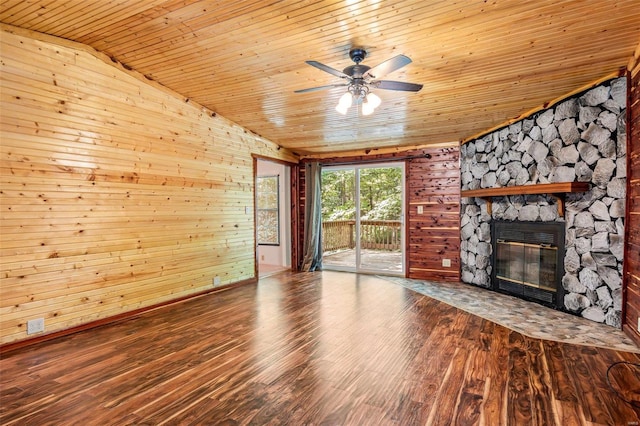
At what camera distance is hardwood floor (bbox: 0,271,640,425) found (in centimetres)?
212

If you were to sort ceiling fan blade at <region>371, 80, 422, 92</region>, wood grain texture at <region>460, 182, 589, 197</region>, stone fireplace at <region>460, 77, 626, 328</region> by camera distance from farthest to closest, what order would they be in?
1. wood grain texture at <region>460, 182, 589, 197</region>
2. stone fireplace at <region>460, 77, 626, 328</region>
3. ceiling fan blade at <region>371, 80, 422, 92</region>

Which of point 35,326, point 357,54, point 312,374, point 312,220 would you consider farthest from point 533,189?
point 35,326

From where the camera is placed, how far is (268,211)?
7625 mm

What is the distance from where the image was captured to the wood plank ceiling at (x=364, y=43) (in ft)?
8.59

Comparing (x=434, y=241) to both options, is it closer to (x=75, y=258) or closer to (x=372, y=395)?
(x=372, y=395)

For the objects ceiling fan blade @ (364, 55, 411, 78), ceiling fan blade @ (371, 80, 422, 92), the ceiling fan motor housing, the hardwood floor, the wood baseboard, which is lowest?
the hardwood floor

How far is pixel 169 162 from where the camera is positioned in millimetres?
4523

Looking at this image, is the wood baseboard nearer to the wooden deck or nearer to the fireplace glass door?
the wooden deck

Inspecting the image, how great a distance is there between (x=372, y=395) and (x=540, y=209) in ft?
11.5

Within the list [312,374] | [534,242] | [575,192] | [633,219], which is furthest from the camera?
[534,242]

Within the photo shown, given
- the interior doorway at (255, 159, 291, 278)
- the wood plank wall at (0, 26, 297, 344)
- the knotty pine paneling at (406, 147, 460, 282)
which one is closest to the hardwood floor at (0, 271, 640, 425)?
the wood plank wall at (0, 26, 297, 344)

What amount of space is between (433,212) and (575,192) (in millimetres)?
2277

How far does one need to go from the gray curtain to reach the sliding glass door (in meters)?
0.26

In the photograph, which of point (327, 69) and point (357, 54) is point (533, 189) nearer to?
point (357, 54)
